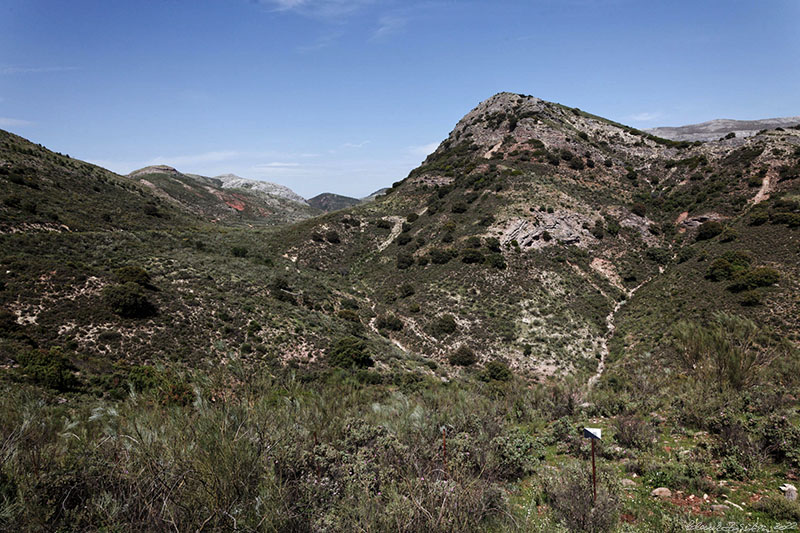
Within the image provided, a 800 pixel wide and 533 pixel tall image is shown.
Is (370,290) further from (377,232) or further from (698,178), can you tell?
(698,178)

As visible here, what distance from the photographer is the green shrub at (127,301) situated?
21.4 m

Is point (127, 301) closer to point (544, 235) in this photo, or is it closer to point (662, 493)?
point (662, 493)

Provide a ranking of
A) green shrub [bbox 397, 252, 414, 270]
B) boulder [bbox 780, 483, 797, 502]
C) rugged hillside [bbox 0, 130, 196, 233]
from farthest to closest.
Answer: green shrub [bbox 397, 252, 414, 270]
rugged hillside [bbox 0, 130, 196, 233]
boulder [bbox 780, 483, 797, 502]

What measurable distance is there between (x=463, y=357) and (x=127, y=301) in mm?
25115

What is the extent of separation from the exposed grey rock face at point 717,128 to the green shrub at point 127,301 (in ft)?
572

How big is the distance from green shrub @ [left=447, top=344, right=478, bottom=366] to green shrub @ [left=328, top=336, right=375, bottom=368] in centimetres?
779

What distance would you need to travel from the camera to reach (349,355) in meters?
24.6

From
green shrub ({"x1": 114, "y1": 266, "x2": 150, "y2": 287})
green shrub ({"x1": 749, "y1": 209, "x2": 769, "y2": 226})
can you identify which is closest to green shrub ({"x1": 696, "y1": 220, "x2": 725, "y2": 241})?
green shrub ({"x1": 749, "y1": 209, "x2": 769, "y2": 226})

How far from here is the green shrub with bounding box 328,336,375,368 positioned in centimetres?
2425

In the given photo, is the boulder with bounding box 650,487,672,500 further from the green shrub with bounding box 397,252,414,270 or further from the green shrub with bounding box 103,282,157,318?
the green shrub with bounding box 397,252,414,270

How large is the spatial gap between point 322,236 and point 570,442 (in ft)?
157

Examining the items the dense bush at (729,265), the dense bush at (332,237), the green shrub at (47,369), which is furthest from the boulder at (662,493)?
the dense bush at (332,237)

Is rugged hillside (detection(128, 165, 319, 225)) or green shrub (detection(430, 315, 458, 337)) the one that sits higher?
rugged hillside (detection(128, 165, 319, 225))

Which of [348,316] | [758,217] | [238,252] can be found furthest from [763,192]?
[238,252]
